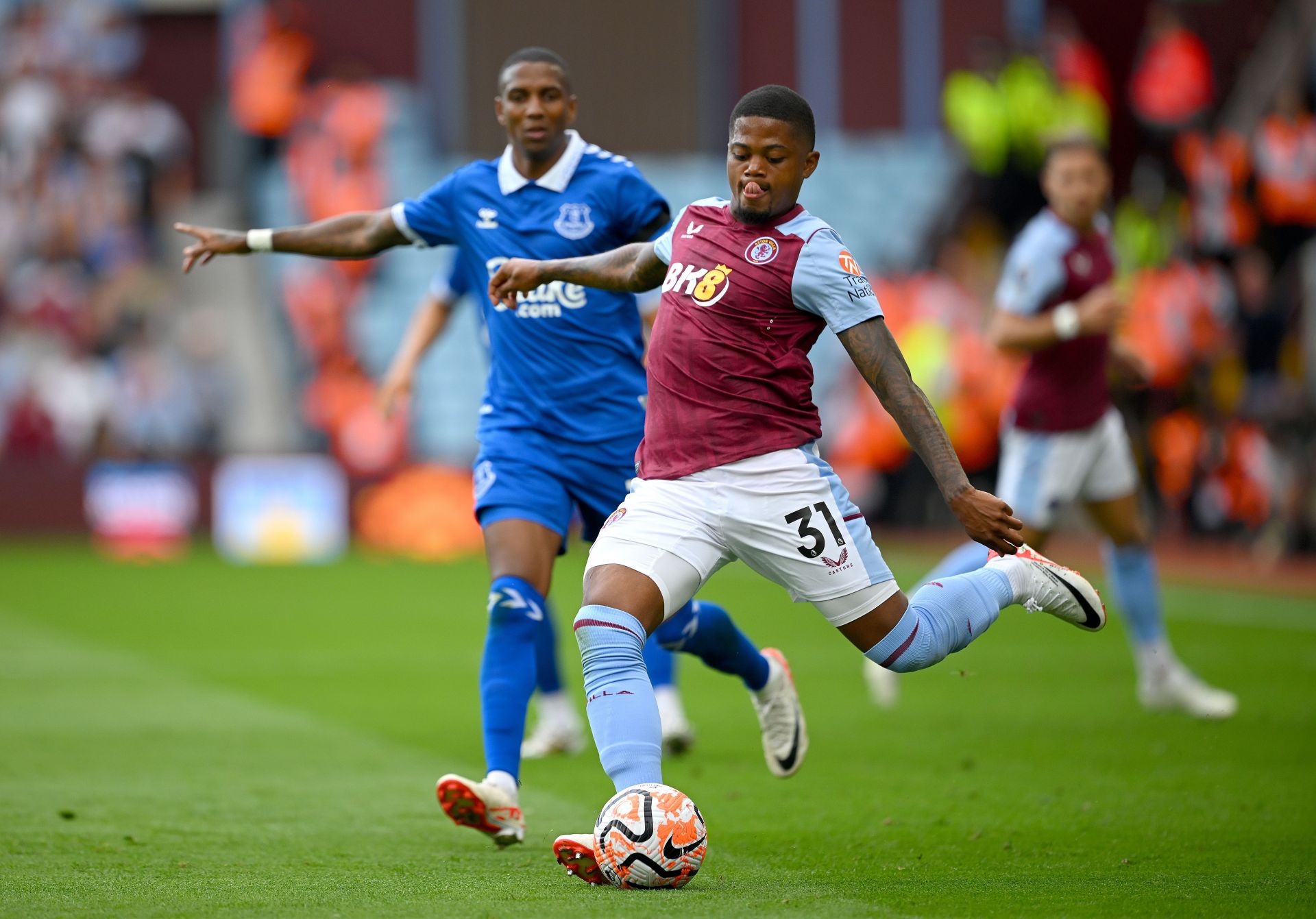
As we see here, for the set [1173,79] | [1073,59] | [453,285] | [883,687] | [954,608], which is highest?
[1073,59]

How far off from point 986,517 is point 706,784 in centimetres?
233

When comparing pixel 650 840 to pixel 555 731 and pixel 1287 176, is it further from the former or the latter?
pixel 1287 176

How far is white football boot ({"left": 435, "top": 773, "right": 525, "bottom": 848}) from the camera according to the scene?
559 cm

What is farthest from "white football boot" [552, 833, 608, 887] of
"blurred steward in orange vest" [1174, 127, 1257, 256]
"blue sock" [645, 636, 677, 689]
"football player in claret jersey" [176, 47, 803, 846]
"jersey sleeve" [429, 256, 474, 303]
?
"blurred steward in orange vest" [1174, 127, 1257, 256]

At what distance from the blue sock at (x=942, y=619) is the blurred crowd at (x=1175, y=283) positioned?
11.9m

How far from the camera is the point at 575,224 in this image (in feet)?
21.6

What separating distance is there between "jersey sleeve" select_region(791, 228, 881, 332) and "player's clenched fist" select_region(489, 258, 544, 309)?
808 millimetres

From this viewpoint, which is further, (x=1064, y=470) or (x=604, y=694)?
(x=1064, y=470)

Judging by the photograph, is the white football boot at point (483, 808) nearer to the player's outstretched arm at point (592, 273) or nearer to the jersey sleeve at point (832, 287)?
the player's outstretched arm at point (592, 273)

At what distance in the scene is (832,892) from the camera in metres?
5.00

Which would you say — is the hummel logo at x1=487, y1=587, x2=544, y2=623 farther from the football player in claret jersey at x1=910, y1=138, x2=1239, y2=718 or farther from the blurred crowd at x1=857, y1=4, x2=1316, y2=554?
the blurred crowd at x1=857, y1=4, x2=1316, y2=554

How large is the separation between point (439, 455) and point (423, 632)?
38.2 feet

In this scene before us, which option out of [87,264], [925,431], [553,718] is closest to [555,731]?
[553,718]

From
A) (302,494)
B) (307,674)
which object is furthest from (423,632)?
(302,494)
